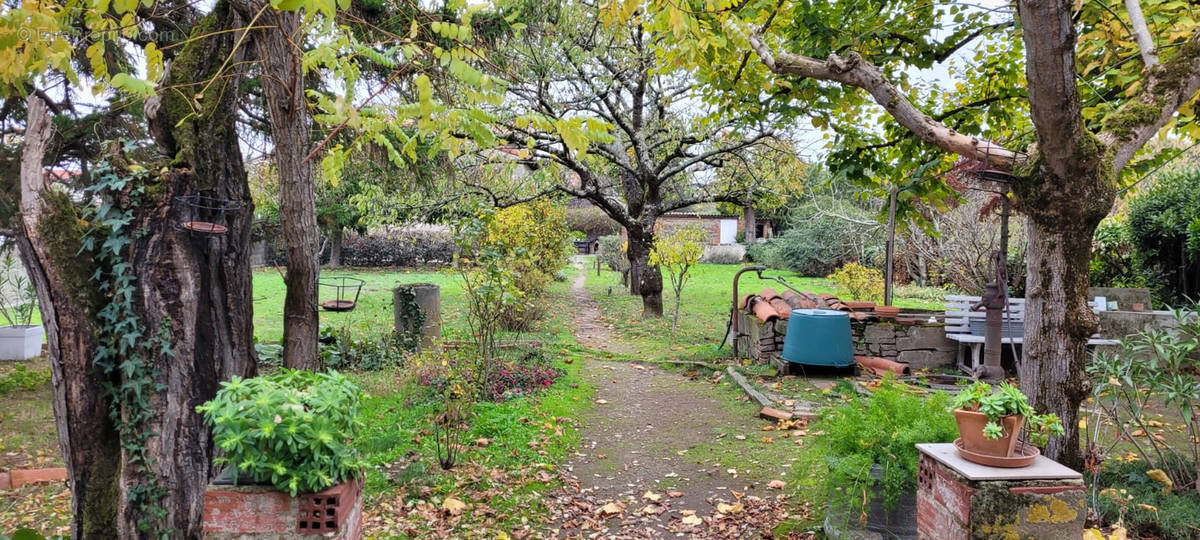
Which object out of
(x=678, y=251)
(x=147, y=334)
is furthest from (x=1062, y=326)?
(x=678, y=251)

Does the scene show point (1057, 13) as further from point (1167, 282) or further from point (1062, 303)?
point (1167, 282)

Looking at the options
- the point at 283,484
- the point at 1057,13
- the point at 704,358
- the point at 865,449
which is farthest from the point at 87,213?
the point at 704,358

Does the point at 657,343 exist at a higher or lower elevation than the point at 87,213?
lower

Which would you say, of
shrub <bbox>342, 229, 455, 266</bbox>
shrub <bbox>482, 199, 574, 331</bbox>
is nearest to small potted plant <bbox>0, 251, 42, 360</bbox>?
shrub <bbox>482, 199, 574, 331</bbox>

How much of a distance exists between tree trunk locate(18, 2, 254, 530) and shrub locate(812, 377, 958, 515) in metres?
3.55

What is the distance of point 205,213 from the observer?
3.69 m

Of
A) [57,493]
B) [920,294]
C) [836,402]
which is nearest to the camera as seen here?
[57,493]

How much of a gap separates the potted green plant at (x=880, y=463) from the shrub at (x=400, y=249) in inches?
935

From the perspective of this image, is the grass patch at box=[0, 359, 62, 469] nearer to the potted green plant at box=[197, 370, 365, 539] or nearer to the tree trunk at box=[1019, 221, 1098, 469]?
the potted green plant at box=[197, 370, 365, 539]

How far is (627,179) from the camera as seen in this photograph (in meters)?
13.6

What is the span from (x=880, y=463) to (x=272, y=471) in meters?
2.96

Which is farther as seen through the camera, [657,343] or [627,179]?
[627,179]

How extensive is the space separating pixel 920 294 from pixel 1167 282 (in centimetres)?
720

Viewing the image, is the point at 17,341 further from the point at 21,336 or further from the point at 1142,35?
the point at 1142,35
